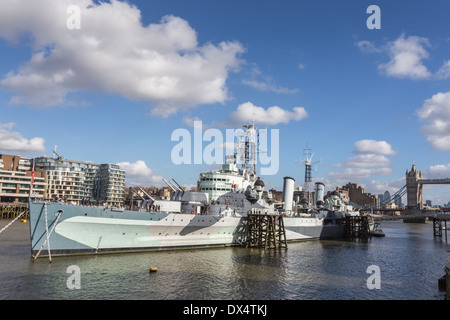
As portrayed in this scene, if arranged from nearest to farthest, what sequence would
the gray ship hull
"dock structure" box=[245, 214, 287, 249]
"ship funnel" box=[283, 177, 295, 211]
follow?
the gray ship hull → "dock structure" box=[245, 214, 287, 249] → "ship funnel" box=[283, 177, 295, 211]

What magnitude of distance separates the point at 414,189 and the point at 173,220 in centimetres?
18500

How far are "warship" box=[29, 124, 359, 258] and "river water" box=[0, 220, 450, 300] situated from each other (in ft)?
3.76

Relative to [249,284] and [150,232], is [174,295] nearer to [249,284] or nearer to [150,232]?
[249,284]

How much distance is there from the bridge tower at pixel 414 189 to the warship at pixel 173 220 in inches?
6114

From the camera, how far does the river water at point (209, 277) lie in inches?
610

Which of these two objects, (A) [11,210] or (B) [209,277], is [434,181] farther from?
(A) [11,210]

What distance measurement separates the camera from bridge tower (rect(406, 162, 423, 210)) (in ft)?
552

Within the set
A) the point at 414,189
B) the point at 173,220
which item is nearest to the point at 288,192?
the point at 173,220

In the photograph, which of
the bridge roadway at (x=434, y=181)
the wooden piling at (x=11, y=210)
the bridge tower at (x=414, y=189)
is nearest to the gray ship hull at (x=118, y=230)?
the wooden piling at (x=11, y=210)

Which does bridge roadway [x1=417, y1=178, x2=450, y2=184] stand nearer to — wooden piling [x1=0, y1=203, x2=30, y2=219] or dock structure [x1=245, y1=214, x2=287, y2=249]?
dock structure [x1=245, y1=214, x2=287, y2=249]

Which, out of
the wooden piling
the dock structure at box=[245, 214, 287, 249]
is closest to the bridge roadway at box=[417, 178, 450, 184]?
the dock structure at box=[245, 214, 287, 249]

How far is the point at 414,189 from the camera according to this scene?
561ft

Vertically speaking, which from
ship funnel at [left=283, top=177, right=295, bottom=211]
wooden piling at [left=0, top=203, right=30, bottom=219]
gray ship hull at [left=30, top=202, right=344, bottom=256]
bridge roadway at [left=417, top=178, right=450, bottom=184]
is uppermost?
bridge roadway at [left=417, top=178, right=450, bottom=184]

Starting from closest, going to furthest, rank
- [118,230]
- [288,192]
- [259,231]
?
[118,230] < [259,231] < [288,192]
